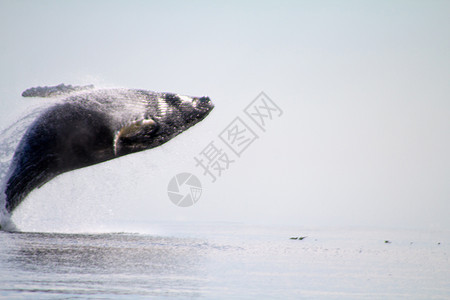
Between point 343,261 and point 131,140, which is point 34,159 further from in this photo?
point 343,261

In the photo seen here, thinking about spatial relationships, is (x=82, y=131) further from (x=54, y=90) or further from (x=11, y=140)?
(x=11, y=140)

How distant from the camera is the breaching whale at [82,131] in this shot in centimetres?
1260

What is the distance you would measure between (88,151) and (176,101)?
2552 mm

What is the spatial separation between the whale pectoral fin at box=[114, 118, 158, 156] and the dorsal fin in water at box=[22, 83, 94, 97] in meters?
1.86

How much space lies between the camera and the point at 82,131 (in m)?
12.6

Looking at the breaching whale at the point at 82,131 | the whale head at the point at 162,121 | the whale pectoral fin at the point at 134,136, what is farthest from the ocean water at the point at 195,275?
the whale head at the point at 162,121

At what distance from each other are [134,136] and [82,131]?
138cm

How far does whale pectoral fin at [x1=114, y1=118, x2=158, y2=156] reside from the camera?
39.1 feet

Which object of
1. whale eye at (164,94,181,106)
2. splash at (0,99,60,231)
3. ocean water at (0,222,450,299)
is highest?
whale eye at (164,94,181,106)

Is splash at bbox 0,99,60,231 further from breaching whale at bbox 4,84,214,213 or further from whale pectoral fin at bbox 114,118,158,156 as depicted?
whale pectoral fin at bbox 114,118,158,156

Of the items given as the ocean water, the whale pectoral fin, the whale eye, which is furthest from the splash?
the whale eye

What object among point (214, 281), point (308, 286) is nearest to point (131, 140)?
point (214, 281)

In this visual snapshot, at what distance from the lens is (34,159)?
12.7 meters

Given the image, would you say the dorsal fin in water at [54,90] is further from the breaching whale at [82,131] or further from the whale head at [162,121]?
the whale head at [162,121]
